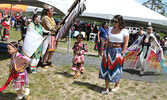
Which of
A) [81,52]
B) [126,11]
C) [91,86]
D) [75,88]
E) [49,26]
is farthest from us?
[126,11]

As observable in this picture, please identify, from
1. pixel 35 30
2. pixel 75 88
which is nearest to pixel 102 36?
pixel 35 30

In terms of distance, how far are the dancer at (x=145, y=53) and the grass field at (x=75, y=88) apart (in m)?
0.88

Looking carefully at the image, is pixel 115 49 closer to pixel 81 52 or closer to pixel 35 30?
pixel 81 52

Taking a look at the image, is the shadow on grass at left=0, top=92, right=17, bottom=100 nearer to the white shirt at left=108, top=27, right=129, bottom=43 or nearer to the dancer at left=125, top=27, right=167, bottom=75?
the white shirt at left=108, top=27, right=129, bottom=43

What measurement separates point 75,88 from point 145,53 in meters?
2.90

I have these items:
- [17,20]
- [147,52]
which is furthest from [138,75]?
[17,20]

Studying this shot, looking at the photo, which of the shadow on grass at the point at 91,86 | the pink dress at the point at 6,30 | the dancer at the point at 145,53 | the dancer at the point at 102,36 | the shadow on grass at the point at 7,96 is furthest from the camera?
the pink dress at the point at 6,30

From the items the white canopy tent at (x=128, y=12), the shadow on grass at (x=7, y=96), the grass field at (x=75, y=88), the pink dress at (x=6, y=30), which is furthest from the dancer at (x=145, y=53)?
the pink dress at (x=6, y=30)

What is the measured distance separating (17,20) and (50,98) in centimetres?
2130

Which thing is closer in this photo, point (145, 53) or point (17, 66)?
point (17, 66)

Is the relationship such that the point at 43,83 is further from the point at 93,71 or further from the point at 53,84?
the point at 93,71

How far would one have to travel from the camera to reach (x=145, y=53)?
22.7 ft

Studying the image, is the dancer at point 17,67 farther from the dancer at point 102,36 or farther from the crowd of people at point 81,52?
the dancer at point 102,36

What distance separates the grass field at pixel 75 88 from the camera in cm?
467
